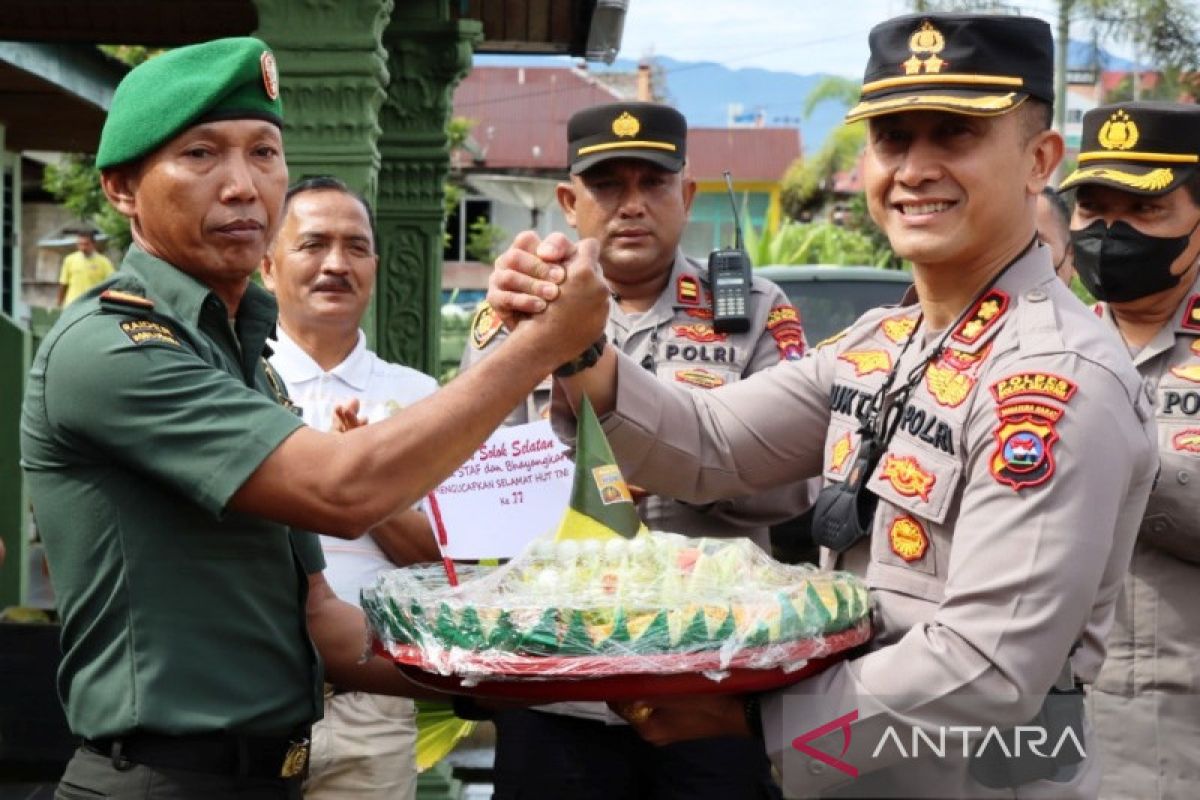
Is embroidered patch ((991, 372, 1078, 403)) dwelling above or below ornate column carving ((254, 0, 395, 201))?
below

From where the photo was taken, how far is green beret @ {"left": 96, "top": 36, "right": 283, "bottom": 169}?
257 centimetres

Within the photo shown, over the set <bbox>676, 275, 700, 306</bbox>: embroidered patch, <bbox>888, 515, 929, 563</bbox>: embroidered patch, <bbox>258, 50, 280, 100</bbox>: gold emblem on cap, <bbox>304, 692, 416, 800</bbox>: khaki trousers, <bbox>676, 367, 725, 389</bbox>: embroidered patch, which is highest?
<bbox>258, 50, 280, 100</bbox>: gold emblem on cap

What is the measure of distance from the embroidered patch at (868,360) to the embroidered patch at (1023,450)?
46 cm

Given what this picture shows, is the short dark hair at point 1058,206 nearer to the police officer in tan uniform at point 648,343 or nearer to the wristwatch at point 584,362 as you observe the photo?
the police officer in tan uniform at point 648,343

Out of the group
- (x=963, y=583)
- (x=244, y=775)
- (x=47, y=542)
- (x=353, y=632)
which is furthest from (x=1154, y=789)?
(x=47, y=542)

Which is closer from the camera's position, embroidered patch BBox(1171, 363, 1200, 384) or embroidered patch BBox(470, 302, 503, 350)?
embroidered patch BBox(1171, 363, 1200, 384)

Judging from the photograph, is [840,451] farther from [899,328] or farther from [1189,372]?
[1189,372]

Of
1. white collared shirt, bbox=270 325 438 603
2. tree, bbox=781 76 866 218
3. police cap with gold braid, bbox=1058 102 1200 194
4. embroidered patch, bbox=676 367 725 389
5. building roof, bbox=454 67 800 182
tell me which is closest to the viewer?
police cap with gold braid, bbox=1058 102 1200 194

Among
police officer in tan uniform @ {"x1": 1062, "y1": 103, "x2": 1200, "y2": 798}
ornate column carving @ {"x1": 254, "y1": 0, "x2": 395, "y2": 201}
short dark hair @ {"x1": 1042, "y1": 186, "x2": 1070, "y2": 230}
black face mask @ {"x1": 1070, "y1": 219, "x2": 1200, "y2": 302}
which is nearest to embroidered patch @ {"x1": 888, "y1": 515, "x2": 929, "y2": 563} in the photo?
police officer in tan uniform @ {"x1": 1062, "y1": 103, "x2": 1200, "y2": 798}

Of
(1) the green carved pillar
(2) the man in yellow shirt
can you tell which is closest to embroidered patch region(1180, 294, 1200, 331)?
(1) the green carved pillar

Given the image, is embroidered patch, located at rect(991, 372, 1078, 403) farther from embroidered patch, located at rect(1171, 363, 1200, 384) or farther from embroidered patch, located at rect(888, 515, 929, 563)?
embroidered patch, located at rect(1171, 363, 1200, 384)

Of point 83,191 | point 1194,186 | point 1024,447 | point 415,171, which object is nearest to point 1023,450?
point 1024,447

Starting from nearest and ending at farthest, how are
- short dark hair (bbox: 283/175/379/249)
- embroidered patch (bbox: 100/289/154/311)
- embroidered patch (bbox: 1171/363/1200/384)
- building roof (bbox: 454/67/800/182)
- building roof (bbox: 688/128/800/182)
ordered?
embroidered patch (bbox: 100/289/154/311) → embroidered patch (bbox: 1171/363/1200/384) → short dark hair (bbox: 283/175/379/249) → building roof (bbox: 454/67/800/182) → building roof (bbox: 688/128/800/182)

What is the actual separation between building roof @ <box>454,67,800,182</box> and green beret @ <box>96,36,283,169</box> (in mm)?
49430
